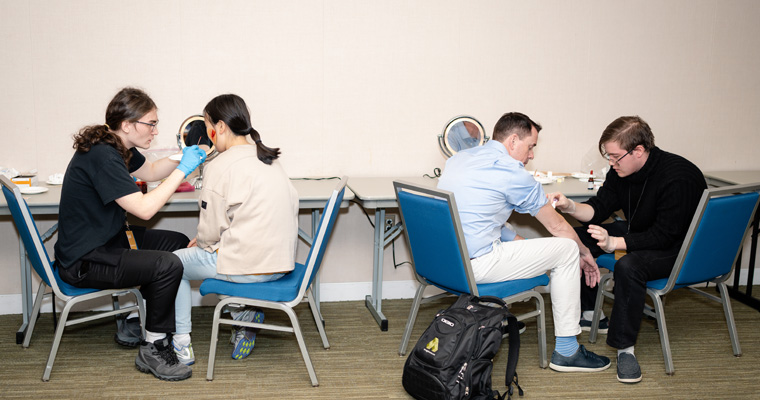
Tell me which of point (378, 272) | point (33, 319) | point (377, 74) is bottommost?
point (33, 319)

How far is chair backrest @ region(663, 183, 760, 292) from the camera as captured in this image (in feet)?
8.37

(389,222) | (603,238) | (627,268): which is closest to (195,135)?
(389,222)

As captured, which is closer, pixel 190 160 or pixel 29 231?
pixel 29 231

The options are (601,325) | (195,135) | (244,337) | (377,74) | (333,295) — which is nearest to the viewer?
(244,337)

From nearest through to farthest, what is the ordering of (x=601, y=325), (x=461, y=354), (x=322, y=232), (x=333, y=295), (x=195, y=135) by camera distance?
(x=461, y=354) → (x=322, y=232) → (x=601, y=325) → (x=195, y=135) → (x=333, y=295)

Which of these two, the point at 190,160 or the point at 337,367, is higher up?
the point at 190,160

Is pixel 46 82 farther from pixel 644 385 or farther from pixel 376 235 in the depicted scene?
pixel 644 385

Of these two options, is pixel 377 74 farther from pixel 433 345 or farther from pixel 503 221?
pixel 433 345

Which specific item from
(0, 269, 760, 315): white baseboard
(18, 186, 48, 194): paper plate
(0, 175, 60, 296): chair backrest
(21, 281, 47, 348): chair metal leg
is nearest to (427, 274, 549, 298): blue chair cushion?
(0, 269, 760, 315): white baseboard

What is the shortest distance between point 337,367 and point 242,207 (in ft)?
2.66

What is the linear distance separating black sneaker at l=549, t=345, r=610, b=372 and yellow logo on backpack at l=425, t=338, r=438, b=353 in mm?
645

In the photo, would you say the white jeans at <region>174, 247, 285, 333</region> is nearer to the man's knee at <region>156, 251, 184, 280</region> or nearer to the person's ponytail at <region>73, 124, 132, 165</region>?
the man's knee at <region>156, 251, 184, 280</region>

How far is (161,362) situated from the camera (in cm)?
260

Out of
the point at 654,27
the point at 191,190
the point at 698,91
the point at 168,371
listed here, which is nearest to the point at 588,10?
the point at 654,27
